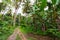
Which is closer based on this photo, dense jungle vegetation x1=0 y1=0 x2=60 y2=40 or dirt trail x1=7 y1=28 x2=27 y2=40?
dirt trail x1=7 y1=28 x2=27 y2=40

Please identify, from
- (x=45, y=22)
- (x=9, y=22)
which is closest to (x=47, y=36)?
(x=45, y=22)

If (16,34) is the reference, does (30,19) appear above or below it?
above

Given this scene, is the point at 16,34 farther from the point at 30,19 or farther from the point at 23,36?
the point at 30,19

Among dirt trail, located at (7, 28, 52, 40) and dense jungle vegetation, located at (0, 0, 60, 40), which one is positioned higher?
dense jungle vegetation, located at (0, 0, 60, 40)

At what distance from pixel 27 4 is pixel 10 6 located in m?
0.46

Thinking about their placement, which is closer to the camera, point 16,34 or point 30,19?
point 16,34

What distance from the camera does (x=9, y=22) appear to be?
156 inches

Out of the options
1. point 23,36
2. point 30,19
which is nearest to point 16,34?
point 23,36

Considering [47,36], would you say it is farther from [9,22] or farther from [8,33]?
[9,22]

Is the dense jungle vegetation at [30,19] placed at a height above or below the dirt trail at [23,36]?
above

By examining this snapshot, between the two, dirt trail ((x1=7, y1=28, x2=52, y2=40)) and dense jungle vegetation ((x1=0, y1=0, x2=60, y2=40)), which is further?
dense jungle vegetation ((x1=0, y1=0, x2=60, y2=40))

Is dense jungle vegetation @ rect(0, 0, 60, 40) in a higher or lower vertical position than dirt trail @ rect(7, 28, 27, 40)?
higher

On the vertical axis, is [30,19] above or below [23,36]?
above

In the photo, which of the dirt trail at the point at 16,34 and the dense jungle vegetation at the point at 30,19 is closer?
the dirt trail at the point at 16,34
